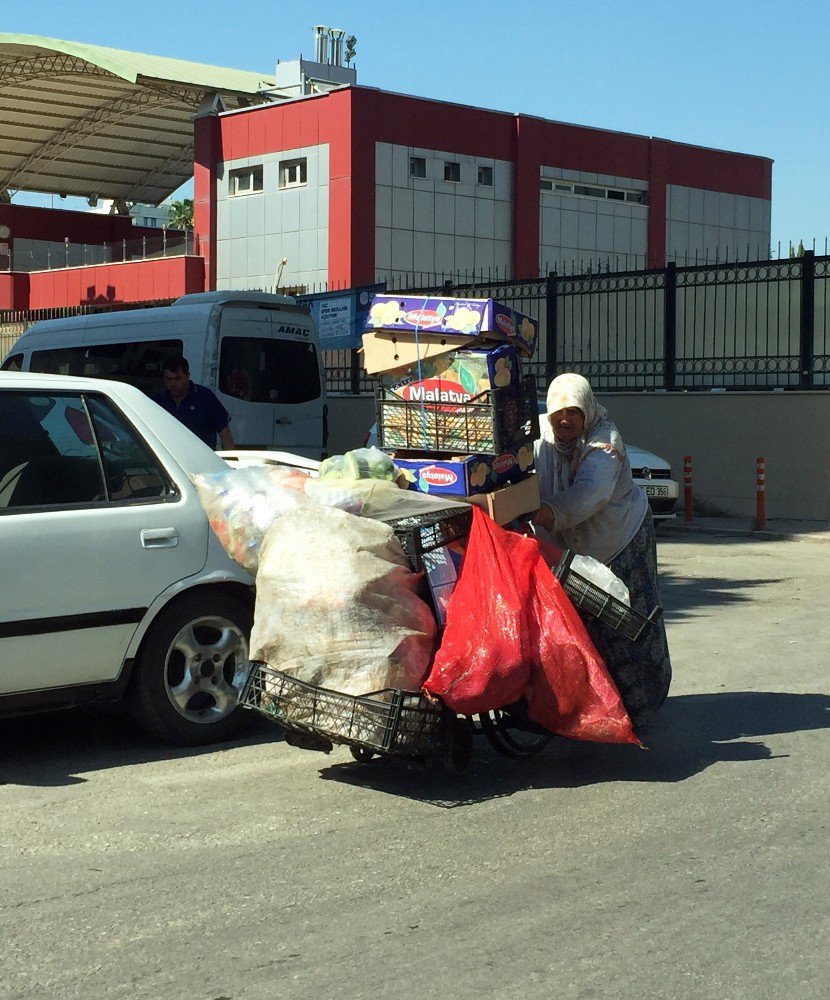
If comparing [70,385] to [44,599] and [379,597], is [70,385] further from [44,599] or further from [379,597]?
[379,597]

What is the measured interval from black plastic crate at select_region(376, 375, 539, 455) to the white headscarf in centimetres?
13

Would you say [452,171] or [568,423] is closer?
[568,423]

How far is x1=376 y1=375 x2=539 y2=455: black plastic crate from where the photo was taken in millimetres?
6082

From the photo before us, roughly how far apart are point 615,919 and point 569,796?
1.39 m

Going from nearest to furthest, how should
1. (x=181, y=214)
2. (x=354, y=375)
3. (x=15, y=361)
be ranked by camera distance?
1. (x=15, y=361)
2. (x=354, y=375)
3. (x=181, y=214)

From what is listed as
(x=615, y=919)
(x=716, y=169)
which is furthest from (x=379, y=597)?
(x=716, y=169)

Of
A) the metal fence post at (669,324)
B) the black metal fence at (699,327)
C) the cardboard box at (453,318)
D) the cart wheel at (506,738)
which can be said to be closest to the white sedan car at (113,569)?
the cardboard box at (453,318)

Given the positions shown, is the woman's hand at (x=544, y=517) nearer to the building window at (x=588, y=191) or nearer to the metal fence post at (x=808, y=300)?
the metal fence post at (x=808, y=300)

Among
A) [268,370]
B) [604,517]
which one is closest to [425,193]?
[268,370]

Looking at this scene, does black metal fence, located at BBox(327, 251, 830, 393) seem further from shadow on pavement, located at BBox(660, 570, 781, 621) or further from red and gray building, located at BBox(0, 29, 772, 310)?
red and gray building, located at BBox(0, 29, 772, 310)

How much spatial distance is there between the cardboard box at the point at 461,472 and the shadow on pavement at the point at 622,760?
1128 mm

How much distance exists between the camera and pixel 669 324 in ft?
66.8

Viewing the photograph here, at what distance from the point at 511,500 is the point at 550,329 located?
1623 centimetres

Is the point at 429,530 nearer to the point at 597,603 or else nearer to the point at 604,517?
the point at 597,603
